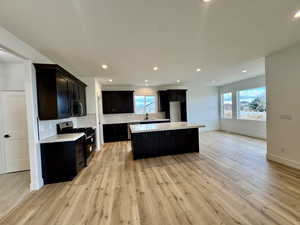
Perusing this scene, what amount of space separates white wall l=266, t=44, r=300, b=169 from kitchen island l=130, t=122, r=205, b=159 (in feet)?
6.24

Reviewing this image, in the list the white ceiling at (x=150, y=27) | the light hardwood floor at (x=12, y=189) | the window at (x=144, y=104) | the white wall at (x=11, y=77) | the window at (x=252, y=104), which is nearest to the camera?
the white ceiling at (x=150, y=27)

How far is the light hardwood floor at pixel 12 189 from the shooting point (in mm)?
2345

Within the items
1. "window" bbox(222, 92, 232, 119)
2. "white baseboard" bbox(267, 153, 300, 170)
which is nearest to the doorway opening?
"white baseboard" bbox(267, 153, 300, 170)

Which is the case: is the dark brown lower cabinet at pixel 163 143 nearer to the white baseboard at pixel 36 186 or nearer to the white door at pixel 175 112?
the white baseboard at pixel 36 186

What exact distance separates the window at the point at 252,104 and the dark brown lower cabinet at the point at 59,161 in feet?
23.4

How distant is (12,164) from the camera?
140 inches

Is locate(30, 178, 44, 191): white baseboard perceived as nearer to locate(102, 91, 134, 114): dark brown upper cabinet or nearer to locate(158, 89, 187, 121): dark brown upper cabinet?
locate(102, 91, 134, 114): dark brown upper cabinet

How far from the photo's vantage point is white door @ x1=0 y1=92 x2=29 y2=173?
3.49 m

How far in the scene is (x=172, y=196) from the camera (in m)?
2.36

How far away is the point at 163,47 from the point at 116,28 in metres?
1.08

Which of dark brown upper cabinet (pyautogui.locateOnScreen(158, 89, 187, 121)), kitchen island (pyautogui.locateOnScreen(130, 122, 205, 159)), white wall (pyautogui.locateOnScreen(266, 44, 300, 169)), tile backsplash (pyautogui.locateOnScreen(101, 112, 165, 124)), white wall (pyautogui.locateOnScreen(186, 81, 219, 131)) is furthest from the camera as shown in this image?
white wall (pyautogui.locateOnScreen(186, 81, 219, 131))

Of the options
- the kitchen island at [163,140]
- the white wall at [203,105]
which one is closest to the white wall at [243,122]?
the white wall at [203,105]

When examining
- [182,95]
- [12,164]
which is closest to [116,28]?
[12,164]

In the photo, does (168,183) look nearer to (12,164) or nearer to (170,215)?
(170,215)
